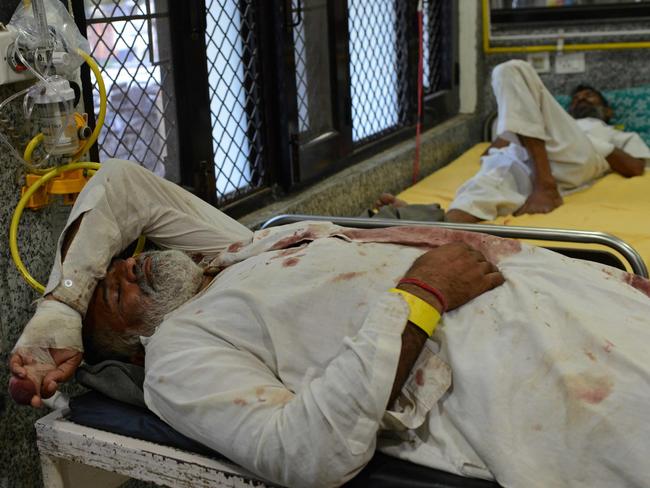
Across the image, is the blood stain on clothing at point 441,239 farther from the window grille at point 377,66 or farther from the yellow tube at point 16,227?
the window grille at point 377,66

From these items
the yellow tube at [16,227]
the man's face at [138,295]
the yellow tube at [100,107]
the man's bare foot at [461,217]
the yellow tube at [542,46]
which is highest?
the yellow tube at [100,107]

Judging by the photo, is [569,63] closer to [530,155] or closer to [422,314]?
[530,155]

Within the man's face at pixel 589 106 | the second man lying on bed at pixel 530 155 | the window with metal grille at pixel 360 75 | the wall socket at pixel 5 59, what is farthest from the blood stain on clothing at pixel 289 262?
the man's face at pixel 589 106

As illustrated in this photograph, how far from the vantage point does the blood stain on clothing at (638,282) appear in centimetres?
164

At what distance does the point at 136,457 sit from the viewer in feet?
4.75

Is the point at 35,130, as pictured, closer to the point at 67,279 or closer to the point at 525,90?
the point at 67,279

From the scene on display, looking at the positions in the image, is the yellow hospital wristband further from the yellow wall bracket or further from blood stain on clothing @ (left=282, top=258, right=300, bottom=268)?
the yellow wall bracket

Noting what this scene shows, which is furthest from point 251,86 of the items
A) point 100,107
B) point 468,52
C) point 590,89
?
point 590,89

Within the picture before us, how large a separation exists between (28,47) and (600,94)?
335 centimetres

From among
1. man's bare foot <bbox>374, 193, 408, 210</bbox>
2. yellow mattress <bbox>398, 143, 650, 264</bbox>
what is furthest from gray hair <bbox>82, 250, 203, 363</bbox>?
yellow mattress <bbox>398, 143, 650, 264</bbox>

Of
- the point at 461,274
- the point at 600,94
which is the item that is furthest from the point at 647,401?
the point at 600,94

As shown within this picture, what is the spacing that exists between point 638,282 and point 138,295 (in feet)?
3.20

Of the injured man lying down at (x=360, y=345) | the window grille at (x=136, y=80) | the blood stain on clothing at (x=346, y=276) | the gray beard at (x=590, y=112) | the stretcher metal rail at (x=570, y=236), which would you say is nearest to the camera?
the injured man lying down at (x=360, y=345)

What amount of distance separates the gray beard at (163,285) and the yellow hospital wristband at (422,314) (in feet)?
1.55
